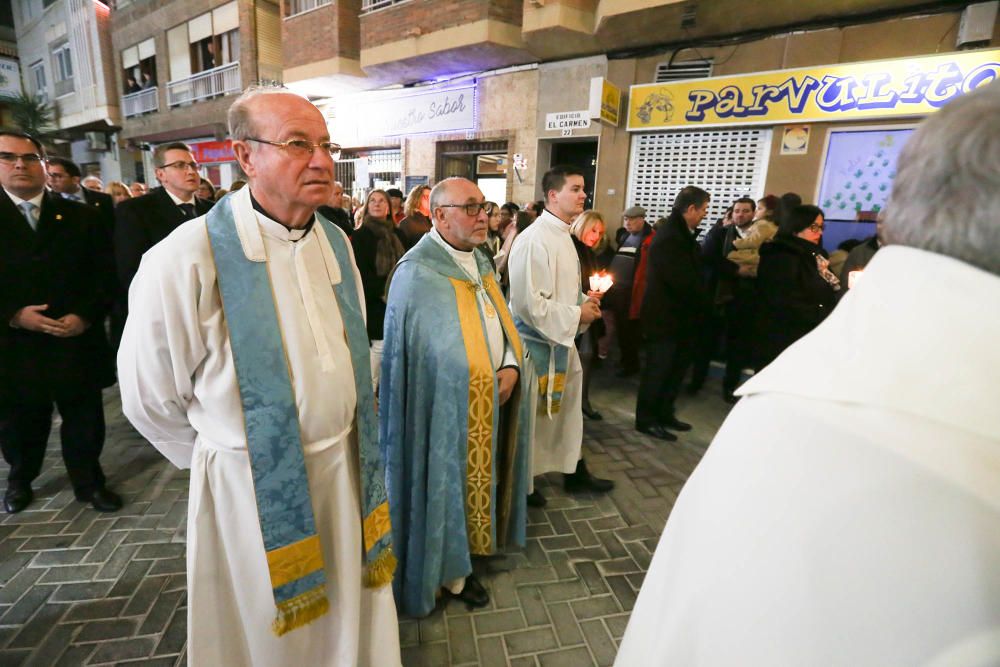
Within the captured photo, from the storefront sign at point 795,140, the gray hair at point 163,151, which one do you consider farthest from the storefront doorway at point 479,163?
the gray hair at point 163,151

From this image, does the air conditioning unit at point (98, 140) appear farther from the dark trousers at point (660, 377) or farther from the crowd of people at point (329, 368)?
the dark trousers at point (660, 377)

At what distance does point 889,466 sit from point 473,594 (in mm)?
2395

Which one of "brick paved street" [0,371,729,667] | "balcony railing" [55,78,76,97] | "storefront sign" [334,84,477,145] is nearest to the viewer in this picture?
"brick paved street" [0,371,729,667]

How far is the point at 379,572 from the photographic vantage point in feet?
6.29

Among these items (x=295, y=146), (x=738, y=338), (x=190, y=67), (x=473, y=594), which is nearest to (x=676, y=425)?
(x=738, y=338)

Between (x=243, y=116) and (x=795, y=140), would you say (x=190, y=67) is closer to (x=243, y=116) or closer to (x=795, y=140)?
(x=795, y=140)

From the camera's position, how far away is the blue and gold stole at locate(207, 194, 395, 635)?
1.57 metres

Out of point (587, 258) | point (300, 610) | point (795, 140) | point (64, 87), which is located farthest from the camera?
point (64, 87)

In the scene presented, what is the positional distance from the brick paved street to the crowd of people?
16 centimetres

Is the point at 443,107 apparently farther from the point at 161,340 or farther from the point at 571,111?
the point at 161,340

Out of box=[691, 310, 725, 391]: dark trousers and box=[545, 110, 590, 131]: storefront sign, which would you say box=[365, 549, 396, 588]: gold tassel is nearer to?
box=[691, 310, 725, 391]: dark trousers

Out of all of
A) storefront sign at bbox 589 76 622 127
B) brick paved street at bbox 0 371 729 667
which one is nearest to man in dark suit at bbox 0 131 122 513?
brick paved street at bbox 0 371 729 667

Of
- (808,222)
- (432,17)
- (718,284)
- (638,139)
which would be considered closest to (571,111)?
(638,139)

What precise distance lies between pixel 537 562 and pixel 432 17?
9482mm
